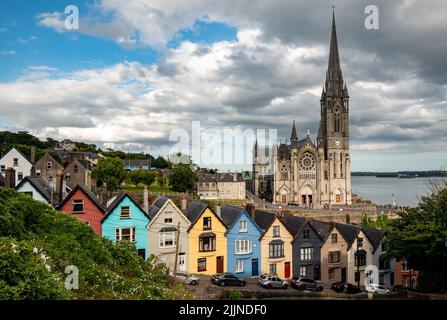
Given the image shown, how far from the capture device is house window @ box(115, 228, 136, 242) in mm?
27109

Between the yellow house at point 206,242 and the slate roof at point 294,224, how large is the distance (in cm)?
676

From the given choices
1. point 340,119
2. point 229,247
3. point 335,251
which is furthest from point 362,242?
point 340,119

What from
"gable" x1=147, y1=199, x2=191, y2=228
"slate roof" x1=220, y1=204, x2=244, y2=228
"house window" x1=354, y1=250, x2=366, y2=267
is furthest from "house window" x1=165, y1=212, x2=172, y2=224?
"house window" x1=354, y1=250, x2=366, y2=267

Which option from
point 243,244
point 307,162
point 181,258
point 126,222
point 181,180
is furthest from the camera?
point 307,162

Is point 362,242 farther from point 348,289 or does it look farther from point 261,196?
point 261,196

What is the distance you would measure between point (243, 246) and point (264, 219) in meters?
3.55

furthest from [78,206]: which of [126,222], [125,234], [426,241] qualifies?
[426,241]

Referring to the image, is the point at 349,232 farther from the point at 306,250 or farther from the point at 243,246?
the point at 243,246

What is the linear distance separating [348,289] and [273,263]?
695cm

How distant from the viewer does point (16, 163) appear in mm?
46812

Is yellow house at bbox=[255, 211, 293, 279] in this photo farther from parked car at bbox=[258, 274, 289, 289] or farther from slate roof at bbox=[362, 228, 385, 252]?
slate roof at bbox=[362, 228, 385, 252]

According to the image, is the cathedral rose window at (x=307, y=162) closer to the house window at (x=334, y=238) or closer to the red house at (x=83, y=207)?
the house window at (x=334, y=238)

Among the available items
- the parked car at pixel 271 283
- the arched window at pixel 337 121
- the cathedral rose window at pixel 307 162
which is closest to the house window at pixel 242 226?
the parked car at pixel 271 283
